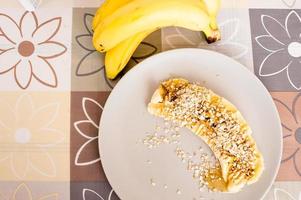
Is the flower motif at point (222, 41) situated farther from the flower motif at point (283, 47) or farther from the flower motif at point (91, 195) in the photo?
the flower motif at point (91, 195)

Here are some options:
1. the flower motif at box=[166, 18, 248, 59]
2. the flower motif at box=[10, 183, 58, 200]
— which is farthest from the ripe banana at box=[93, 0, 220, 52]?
the flower motif at box=[10, 183, 58, 200]

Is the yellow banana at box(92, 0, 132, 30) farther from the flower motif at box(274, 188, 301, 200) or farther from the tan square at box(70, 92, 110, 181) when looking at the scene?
the flower motif at box(274, 188, 301, 200)

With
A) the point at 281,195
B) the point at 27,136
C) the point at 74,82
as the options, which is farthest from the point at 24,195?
the point at 281,195

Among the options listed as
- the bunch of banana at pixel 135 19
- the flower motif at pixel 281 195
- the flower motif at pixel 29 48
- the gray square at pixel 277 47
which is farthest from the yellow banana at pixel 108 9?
the flower motif at pixel 281 195

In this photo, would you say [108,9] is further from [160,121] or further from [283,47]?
[283,47]

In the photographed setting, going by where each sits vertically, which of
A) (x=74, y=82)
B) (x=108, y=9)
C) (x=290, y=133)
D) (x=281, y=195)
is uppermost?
(x=108, y=9)

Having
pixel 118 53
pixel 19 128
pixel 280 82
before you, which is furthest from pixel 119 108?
pixel 280 82
